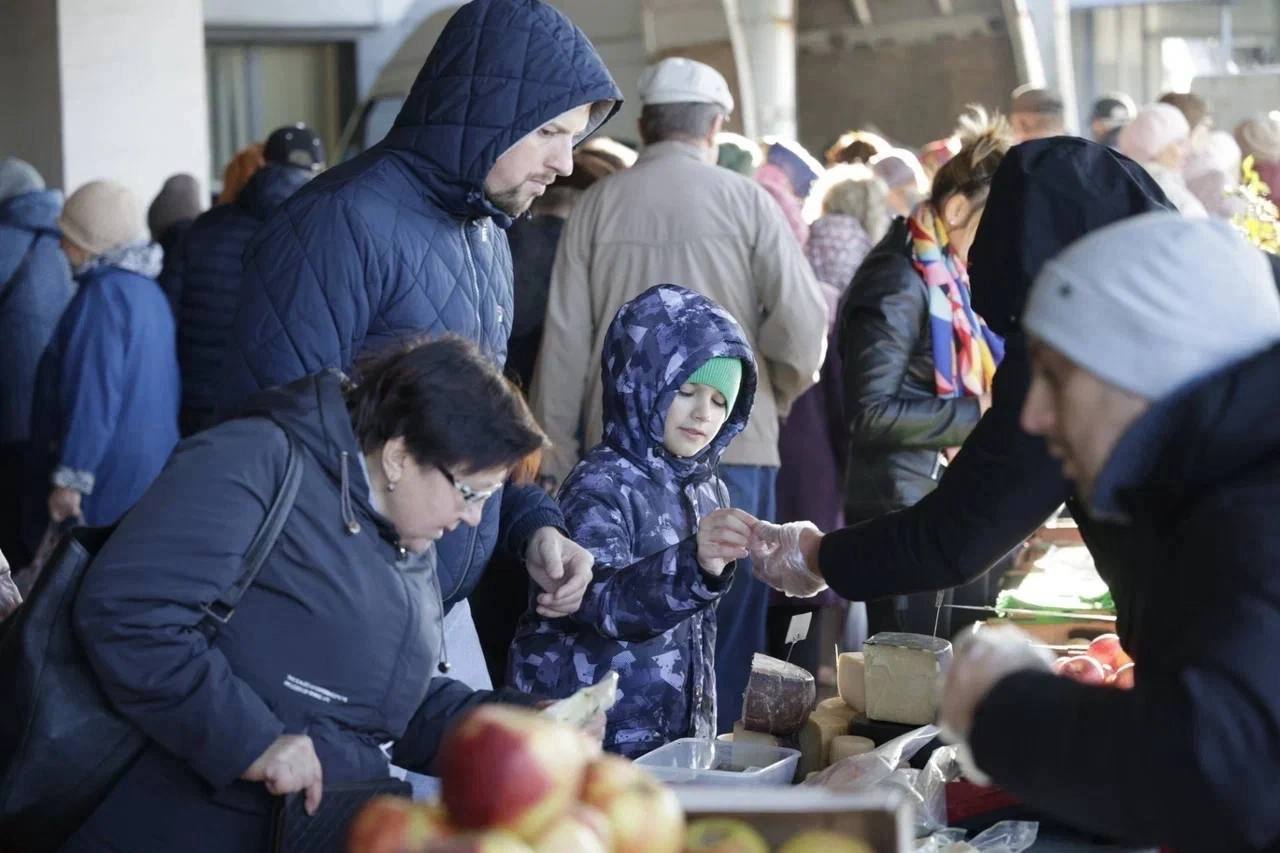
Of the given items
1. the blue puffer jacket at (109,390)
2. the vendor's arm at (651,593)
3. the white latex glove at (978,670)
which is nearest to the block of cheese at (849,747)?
the vendor's arm at (651,593)

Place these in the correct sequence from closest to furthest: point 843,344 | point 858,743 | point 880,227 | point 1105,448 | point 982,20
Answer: point 1105,448, point 858,743, point 843,344, point 880,227, point 982,20

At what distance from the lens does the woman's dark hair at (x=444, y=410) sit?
7.59 feet

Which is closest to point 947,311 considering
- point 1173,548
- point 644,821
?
point 1173,548

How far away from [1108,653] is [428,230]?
Result: 1419mm

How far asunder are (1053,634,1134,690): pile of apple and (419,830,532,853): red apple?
1.51 meters

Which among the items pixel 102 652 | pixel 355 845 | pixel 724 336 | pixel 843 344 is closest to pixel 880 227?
pixel 843 344

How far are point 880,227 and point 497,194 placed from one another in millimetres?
3756

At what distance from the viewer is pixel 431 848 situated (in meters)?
1.47

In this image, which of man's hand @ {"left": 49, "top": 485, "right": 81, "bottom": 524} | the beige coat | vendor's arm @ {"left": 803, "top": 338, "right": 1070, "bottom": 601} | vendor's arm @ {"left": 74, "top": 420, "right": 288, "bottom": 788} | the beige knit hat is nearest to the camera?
vendor's arm @ {"left": 74, "top": 420, "right": 288, "bottom": 788}

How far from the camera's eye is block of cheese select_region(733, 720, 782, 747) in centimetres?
293

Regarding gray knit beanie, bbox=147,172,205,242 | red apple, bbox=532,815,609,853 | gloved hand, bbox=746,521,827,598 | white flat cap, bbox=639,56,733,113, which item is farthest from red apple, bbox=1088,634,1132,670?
gray knit beanie, bbox=147,172,205,242

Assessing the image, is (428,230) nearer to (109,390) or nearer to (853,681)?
(853,681)

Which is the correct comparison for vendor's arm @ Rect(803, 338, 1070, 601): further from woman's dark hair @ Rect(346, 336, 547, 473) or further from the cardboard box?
the cardboard box

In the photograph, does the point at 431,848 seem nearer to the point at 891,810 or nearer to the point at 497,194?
the point at 891,810
